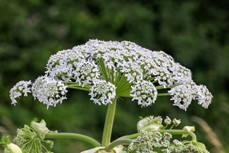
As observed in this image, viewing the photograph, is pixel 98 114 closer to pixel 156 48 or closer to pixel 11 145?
pixel 156 48

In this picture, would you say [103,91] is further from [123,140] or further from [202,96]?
[202,96]

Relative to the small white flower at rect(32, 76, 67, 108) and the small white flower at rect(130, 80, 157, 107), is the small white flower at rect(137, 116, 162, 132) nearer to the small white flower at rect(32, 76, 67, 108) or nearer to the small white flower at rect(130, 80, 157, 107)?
the small white flower at rect(130, 80, 157, 107)

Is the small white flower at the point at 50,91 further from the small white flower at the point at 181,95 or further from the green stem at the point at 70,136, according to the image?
the small white flower at the point at 181,95

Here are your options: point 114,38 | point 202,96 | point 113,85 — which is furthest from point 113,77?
point 114,38

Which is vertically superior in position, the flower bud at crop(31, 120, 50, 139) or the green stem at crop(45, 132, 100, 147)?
the flower bud at crop(31, 120, 50, 139)

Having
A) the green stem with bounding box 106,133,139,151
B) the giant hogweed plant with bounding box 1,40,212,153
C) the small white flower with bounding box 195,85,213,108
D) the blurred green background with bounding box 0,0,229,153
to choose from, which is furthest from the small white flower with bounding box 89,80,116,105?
the blurred green background with bounding box 0,0,229,153

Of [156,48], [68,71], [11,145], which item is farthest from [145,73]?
[156,48]

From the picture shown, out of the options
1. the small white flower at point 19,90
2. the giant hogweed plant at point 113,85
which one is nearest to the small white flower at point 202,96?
the giant hogweed plant at point 113,85
